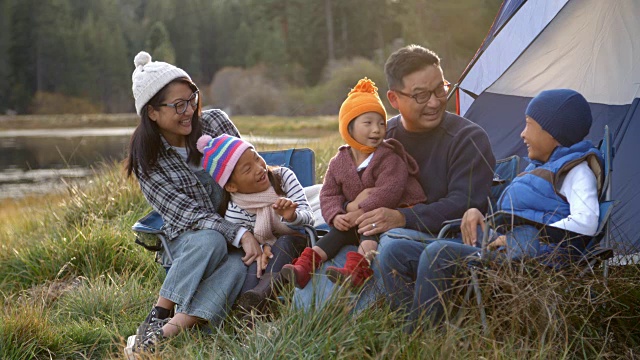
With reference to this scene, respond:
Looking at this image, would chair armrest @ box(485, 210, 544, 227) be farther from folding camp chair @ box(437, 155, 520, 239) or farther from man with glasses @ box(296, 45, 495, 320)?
folding camp chair @ box(437, 155, 520, 239)

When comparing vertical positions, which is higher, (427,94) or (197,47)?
(427,94)

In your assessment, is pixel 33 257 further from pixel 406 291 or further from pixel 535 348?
pixel 535 348

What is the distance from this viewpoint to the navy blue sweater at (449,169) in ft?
10.4

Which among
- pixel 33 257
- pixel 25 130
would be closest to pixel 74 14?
pixel 25 130

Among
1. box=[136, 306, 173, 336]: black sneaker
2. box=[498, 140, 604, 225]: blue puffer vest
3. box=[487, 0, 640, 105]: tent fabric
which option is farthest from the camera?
box=[487, 0, 640, 105]: tent fabric

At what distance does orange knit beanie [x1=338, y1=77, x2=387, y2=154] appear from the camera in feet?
10.9

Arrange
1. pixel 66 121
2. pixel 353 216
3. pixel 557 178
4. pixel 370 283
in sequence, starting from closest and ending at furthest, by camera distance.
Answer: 1. pixel 557 178
2. pixel 370 283
3. pixel 353 216
4. pixel 66 121

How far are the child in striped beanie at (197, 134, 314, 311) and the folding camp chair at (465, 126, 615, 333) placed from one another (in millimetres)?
971

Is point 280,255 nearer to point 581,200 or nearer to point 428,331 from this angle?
point 428,331

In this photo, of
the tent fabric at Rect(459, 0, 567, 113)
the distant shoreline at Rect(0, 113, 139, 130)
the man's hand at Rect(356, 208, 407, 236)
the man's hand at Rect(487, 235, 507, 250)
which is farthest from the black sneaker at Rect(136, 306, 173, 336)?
the distant shoreline at Rect(0, 113, 139, 130)

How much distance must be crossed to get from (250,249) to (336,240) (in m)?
0.44

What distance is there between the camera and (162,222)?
3.80 meters

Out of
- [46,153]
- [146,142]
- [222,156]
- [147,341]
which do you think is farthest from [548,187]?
[46,153]

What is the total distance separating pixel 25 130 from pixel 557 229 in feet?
111
